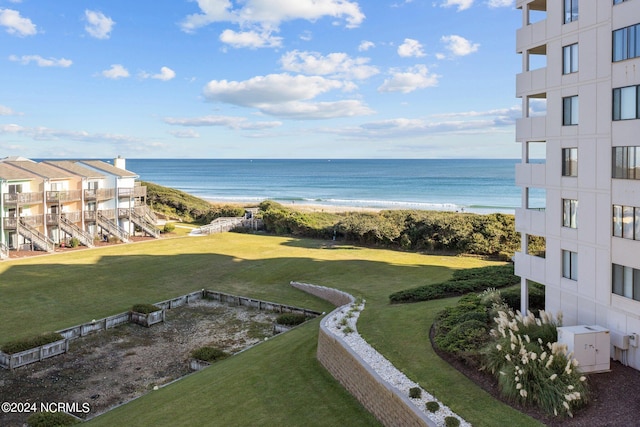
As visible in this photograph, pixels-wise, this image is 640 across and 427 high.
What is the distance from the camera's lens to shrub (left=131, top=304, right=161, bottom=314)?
78.4ft

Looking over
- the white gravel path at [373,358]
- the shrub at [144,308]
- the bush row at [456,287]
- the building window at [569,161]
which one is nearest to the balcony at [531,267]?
the building window at [569,161]

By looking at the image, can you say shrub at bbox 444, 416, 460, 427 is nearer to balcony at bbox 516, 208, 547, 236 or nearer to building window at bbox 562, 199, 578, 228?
building window at bbox 562, 199, 578, 228

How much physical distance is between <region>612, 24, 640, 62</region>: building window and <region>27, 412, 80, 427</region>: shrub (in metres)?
18.6

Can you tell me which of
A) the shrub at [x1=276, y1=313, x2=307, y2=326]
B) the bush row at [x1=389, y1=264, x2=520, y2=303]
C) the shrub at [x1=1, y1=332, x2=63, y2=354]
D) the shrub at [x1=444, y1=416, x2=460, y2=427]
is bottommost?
the shrub at [x1=276, y1=313, x2=307, y2=326]

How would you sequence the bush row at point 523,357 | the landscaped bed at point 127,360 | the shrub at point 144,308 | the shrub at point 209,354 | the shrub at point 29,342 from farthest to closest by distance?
the shrub at point 144,308
the shrub at point 209,354
the shrub at point 29,342
the landscaped bed at point 127,360
the bush row at point 523,357

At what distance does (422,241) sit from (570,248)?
77.6 feet

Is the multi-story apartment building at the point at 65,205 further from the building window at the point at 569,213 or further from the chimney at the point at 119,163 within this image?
the building window at the point at 569,213

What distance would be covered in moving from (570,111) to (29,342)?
68.5 feet

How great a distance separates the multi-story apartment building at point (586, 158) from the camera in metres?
13.4

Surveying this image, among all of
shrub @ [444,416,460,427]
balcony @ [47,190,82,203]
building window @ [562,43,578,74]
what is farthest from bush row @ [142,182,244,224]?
shrub @ [444,416,460,427]

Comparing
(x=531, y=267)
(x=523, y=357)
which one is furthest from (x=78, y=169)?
(x=523, y=357)

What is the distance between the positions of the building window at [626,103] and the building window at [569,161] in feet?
5.65

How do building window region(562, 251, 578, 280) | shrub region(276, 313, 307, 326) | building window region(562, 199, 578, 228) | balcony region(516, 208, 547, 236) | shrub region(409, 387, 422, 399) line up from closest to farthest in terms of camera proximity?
1. shrub region(409, 387, 422, 399)
2. building window region(562, 199, 578, 228)
3. building window region(562, 251, 578, 280)
4. balcony region(516, 208, 547, 236)
5. shrub region(276, 313, 307, 326)

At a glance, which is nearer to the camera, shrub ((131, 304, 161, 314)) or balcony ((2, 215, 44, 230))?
shrub ((131, 304, 161, 314))
